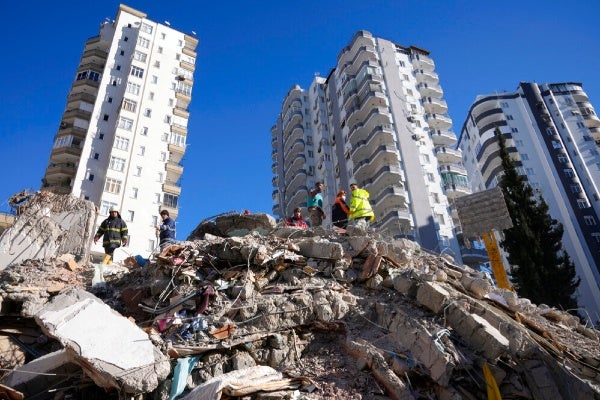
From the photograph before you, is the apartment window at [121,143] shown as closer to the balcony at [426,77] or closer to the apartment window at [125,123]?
the apartment window at [125,123]

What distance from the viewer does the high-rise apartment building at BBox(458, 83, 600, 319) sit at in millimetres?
47156

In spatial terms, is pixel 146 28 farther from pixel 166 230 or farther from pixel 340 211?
pixel 340 211

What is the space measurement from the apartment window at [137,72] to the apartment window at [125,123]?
5.81 meters

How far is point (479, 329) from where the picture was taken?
568 centimetres

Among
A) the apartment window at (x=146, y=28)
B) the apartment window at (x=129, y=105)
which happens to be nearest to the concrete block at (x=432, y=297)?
the apartment window at (x=129, y=105)

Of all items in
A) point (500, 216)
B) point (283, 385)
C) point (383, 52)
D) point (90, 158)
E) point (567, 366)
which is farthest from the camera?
point (383, 52)

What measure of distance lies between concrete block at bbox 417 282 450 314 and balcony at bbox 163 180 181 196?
3544 cm

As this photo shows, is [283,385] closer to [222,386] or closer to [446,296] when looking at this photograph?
[222,386]

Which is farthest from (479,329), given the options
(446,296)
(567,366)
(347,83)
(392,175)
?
(347,83)

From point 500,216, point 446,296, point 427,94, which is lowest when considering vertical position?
point 446,296

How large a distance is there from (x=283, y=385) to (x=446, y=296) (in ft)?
9.52

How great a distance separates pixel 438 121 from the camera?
48.1 meters

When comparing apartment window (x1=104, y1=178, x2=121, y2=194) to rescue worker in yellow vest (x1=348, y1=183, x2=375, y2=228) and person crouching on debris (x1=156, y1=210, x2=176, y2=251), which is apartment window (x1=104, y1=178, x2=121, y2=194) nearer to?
person crouching on debris (x1=156, y1=210, x2=176, y2=251)

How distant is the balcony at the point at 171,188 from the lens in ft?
127
